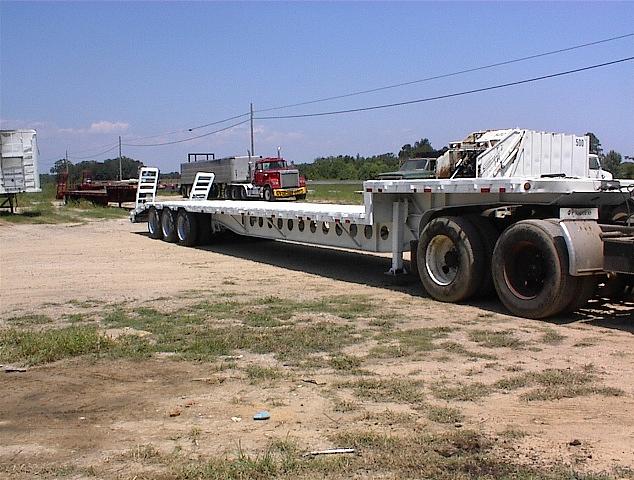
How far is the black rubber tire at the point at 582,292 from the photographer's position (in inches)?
328

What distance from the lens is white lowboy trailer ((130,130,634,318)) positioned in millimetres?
8195

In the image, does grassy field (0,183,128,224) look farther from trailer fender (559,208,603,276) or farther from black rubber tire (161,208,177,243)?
trailer fender (559,208,603,276)

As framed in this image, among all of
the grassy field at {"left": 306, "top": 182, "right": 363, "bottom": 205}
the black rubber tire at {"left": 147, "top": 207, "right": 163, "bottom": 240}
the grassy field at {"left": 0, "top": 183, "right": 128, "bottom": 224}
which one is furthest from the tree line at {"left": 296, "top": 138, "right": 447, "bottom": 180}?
the black rubber tire at {"left": 147, "top": 207, "right": 163, "bottom": 240}

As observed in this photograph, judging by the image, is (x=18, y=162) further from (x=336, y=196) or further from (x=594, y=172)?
(x=594, y=172)

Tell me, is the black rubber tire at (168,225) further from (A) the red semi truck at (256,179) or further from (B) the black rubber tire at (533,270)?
(A) the red semi truck at (256,179)

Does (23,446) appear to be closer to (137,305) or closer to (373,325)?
(373,325)

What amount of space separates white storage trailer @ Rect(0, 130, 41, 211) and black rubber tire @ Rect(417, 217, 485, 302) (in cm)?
2314

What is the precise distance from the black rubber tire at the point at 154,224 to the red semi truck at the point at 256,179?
60.5ft

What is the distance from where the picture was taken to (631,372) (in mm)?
6383

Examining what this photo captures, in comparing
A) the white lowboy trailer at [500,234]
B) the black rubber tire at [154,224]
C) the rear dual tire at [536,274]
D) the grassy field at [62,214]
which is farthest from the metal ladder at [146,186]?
the rear dual tire at [536,274]

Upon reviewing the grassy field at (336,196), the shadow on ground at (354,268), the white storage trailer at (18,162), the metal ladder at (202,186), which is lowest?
the shadow on ground at (354,268)

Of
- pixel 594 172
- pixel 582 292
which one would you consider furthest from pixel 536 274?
pixel 594 172

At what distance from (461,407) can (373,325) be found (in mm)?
3059

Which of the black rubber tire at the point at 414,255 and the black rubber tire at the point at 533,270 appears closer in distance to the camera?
the black rubber tire at the point at 533,270
